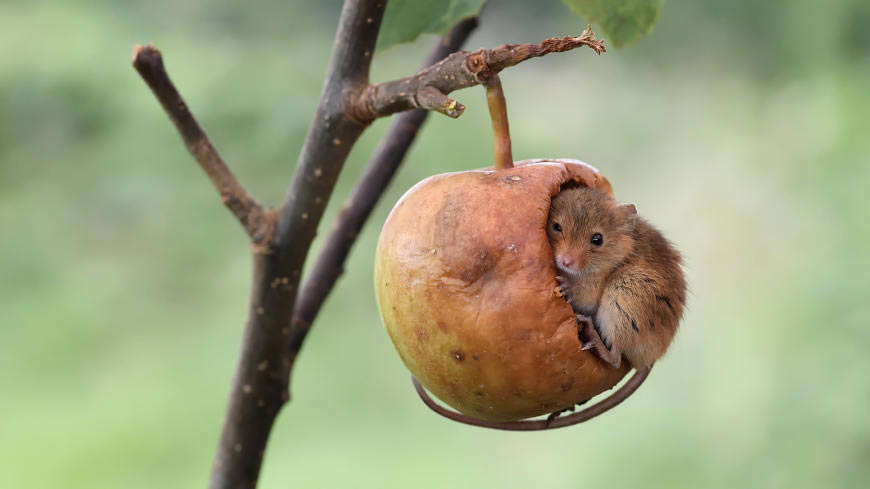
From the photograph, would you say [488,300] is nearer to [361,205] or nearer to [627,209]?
[627,209]

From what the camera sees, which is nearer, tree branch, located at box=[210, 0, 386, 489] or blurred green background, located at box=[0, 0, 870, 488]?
tree branch, located at box=[210, 0, 386, 489]

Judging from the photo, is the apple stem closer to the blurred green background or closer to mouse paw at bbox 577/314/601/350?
mouse paw at bbox 577/314/601/350

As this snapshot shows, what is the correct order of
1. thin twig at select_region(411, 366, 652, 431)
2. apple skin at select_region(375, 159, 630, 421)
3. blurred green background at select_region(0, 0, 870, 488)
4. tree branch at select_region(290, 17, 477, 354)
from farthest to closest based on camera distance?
blurred green background at select_region(0, 0, 870, 488) < tree branch at select_region(290, 17, 477, 354) < thin twig at select_region(411, 366, 652, 431) < apple skin at select_region(375, 159, 630, 421)

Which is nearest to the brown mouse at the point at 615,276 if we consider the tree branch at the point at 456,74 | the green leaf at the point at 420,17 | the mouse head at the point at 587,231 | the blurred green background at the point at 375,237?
the mouse head at the point at 587,231

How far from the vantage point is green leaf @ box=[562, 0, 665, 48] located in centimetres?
126

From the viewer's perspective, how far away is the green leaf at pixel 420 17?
134 centimetres

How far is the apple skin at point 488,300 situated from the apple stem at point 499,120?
26 mm

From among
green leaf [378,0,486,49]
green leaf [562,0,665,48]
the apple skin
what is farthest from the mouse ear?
green leaf [378,0,486,49]

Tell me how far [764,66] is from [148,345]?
4.40 meters

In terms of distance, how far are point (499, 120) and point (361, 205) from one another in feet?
1.68

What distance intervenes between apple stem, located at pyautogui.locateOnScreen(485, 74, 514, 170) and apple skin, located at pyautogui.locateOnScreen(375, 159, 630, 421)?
0.03 m

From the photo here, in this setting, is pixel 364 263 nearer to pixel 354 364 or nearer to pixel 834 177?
pixel 354 364

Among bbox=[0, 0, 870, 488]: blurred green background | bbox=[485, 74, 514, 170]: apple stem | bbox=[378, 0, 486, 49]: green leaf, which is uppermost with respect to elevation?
bbox=[0, 0, 870, 488]: blurred green background

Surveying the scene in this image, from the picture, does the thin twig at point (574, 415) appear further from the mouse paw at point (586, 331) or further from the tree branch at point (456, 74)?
the tree branch at point (456, 74)
